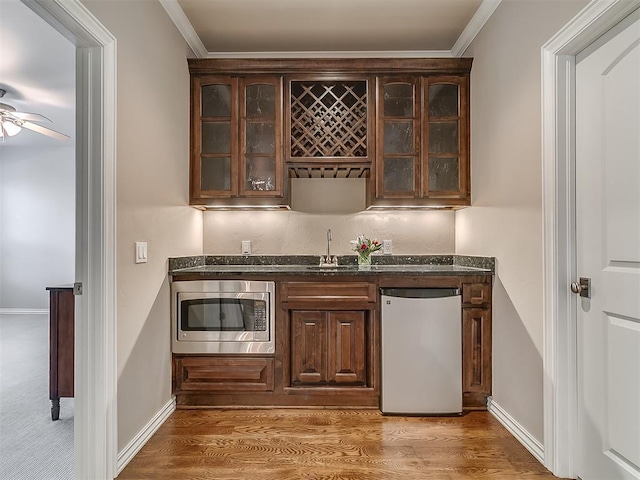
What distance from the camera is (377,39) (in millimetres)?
2889

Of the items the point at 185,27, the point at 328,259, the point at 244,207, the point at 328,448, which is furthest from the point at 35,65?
the point at 328,448

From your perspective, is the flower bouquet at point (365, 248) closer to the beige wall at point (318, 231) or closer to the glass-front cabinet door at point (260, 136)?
the beige wall at point (318, 231)

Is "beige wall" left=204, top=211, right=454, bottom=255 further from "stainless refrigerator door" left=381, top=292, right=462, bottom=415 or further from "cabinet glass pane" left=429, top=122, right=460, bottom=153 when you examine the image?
"stainless refrigerator door" left=381, top=292, right=462, bottom=415

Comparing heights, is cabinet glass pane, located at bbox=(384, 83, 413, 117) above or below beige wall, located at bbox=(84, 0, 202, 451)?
above

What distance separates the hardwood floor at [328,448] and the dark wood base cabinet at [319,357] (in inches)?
4.5

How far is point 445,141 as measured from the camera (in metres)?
2.95

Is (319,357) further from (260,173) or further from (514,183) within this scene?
(514,183)

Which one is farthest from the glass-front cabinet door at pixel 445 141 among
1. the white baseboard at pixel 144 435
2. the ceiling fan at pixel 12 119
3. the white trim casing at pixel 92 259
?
the ceiling fan at pixel 12 119

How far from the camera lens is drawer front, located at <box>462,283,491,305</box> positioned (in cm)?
256

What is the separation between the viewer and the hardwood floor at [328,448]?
1858mm

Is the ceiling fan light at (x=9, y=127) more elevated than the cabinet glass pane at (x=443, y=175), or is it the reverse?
the ceiling fan light at (x=9, y=127)

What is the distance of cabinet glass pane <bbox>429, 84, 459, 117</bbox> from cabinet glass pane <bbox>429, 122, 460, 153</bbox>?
8cm

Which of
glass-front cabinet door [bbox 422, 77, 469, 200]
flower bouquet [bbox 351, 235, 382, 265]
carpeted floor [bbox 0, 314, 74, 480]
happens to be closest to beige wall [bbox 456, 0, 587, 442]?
glass-front cabinet door [bbox 422, 77, 469, 200]

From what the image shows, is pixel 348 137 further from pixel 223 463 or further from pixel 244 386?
pixel 223 463
